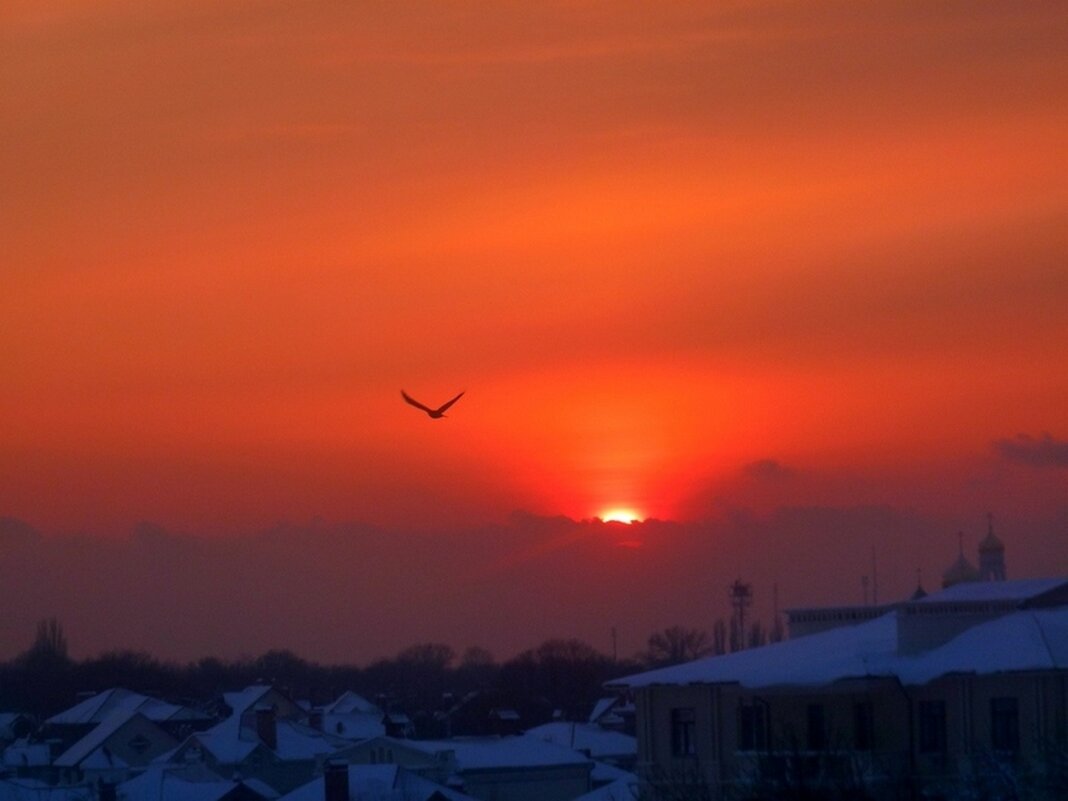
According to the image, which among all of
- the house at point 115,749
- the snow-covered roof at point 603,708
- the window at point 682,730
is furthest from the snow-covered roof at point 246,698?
the window at point 682,730

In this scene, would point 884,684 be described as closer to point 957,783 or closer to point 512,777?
point 957,783

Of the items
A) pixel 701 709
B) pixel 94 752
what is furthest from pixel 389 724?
pixel 701 709

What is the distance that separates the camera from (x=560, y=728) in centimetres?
8906

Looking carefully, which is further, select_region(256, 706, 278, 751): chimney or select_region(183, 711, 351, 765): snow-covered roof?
select_region(256, 706, 278, 751): chimney

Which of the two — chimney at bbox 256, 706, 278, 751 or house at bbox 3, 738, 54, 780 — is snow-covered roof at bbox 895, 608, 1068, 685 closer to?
chimney at bbox 256, 706, 278, 751

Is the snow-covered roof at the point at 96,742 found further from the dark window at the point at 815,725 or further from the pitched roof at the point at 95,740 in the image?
the dark window at the point at 815,725

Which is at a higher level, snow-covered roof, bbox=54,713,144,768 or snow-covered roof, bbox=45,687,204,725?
snow-covered roof, bbox=45,687,204,725

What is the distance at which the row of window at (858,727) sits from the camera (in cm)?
3572

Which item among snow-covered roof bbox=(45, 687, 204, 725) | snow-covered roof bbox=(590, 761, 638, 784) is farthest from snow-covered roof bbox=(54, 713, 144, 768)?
snow-covered roof bbox=(590, 761, 638, 784)

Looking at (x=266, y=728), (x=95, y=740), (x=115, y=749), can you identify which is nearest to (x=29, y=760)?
(x=95, y=740)

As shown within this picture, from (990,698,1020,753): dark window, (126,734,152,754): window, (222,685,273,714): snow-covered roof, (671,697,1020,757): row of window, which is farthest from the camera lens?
(222,685,273,714): snow-covered roof

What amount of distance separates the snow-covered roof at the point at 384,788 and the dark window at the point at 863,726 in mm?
22153

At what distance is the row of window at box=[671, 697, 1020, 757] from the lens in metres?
35.7

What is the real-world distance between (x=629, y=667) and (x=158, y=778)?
99.6m
